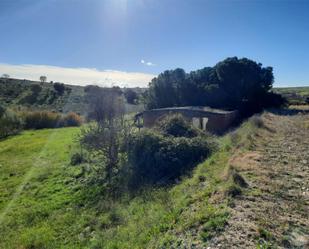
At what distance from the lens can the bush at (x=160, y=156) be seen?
38.0 feet

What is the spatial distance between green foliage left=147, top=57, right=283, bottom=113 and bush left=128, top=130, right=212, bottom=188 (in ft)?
59.2

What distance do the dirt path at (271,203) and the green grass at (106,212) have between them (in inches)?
15.1

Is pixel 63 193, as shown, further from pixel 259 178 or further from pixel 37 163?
pixel 259 178

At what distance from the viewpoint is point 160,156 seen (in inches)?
496

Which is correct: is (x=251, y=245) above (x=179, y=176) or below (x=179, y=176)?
above

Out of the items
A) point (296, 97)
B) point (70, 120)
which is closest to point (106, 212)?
point (70, 120)

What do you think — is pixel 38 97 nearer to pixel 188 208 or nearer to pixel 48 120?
pixel 48 120

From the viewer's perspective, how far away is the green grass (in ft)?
18.3

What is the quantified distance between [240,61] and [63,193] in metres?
26.0

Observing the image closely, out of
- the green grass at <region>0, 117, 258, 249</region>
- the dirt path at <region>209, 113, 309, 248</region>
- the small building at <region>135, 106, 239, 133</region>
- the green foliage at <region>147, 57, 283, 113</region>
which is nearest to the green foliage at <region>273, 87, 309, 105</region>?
the green foliage at <region>147, 57, 283, 113</region>

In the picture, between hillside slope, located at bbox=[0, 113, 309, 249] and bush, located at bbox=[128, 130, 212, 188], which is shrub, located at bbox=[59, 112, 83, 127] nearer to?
hillside slope, located at bbox=[0, 113, 309, 249]

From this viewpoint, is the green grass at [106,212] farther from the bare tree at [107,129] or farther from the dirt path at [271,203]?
the bare tree at [107,129]

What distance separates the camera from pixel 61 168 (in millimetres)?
15484

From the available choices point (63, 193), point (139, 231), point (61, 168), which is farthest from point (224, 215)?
point (61, 168)
